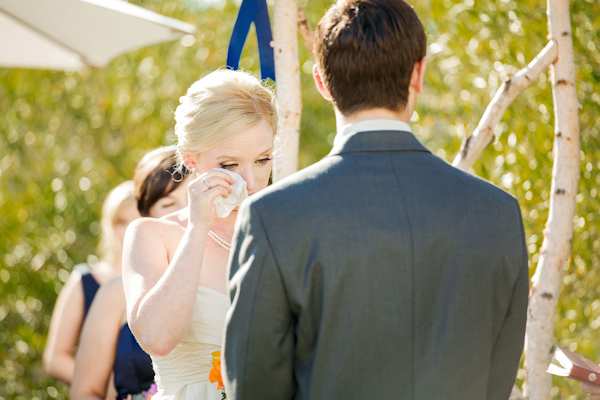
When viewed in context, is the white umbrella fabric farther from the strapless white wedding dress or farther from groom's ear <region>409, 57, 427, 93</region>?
groom's ear <region>409, 57, 427, 93</region>

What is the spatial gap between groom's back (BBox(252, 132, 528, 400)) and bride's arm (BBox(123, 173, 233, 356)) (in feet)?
1.72

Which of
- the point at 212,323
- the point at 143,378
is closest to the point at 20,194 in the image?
the point at 143,378

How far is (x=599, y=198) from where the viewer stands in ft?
9.30

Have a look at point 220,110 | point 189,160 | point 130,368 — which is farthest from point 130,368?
point 220,110

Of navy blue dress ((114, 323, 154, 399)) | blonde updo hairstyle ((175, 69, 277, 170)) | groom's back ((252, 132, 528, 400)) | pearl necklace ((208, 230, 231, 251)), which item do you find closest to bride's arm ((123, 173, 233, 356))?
blonde updo hairstyle ((175, 69, 277, 170))

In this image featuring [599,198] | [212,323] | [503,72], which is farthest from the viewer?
[503,72]

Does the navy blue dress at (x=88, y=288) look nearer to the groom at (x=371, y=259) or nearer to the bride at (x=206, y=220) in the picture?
the bride at (x=206, y=220)

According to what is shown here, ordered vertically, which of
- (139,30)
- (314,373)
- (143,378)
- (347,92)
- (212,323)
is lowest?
(143,378)

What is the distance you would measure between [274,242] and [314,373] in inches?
12.3

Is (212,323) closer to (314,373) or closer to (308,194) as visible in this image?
(314,373)

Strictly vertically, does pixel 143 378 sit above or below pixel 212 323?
below

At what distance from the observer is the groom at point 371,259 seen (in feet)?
4.16

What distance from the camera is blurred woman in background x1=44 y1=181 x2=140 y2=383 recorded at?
3.65m

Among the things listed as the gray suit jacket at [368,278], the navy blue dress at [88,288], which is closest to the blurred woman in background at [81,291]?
the navy blue dress at [88,288]
